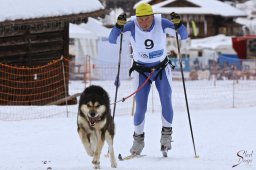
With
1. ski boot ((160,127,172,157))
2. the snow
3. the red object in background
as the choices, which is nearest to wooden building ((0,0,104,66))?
the snow

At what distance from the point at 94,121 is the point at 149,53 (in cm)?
159

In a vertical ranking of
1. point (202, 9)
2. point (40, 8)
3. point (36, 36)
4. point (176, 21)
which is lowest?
point (36, 36)

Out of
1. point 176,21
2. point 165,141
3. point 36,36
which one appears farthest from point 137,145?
point 36,36

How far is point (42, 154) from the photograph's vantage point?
8.48 m

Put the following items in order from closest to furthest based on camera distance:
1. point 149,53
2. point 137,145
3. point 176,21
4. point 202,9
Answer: point 176,21 < point 149,53 < point 137,145 < point 202,9

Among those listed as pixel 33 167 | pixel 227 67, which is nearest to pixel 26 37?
pixel 33 167

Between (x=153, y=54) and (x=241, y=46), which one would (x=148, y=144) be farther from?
(x=241, y=46)

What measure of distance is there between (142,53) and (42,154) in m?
1.93

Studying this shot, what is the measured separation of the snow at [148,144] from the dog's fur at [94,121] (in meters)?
0.24

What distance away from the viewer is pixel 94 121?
6660mm

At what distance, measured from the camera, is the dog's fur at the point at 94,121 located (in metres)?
6.66

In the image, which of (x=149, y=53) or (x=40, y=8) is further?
(x=40, y=8)

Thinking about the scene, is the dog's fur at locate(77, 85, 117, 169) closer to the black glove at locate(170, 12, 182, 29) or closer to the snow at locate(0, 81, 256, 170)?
the snow at locate(0, 81, 256, 170)

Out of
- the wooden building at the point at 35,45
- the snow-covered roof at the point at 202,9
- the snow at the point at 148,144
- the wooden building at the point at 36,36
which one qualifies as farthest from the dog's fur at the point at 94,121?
the snow-covered roof at the point at 202,9
